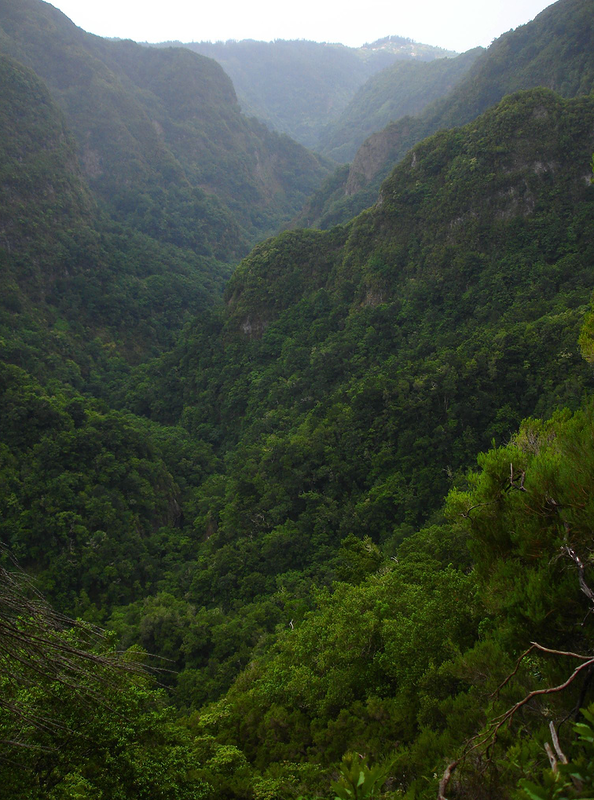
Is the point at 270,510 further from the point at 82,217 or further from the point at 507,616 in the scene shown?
the point at 82,217

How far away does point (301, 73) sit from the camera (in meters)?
158

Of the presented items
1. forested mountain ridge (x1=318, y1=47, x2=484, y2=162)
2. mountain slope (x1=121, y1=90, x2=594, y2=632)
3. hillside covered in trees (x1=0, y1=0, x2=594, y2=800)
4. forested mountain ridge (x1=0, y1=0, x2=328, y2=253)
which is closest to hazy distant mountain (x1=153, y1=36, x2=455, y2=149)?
forested mountain ridge (x1=318, y1=47, x2=484, y2=162)

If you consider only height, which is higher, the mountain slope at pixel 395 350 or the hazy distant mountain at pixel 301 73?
the hazy distant mountain at pixel 301 73

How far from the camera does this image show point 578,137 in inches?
1113

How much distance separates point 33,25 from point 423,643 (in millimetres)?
94849

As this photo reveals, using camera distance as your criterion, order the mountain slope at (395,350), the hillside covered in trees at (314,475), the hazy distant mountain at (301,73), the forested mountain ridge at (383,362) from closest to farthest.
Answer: the hillside covered in trees at (314,475)
the forested mountain ridge at (383,362)
the mountain slope at (395,350)
the hazy distant mountain at (301,73)

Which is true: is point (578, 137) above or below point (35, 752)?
above

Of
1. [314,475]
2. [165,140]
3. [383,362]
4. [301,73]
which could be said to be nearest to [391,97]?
[165,140]

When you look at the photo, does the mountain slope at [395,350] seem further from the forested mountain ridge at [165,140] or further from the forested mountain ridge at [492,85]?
the forested mountain ridge at [165,140]

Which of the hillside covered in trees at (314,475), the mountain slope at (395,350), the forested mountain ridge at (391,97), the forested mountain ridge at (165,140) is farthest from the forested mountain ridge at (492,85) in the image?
the forested mountain ridge at (391,97)

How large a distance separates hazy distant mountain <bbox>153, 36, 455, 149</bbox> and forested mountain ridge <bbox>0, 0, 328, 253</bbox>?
47.8 meters

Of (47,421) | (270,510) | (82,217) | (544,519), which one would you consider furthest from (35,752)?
(82,217)

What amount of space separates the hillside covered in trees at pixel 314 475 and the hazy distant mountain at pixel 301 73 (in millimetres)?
90290

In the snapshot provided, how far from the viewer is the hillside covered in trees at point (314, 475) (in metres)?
4.61
